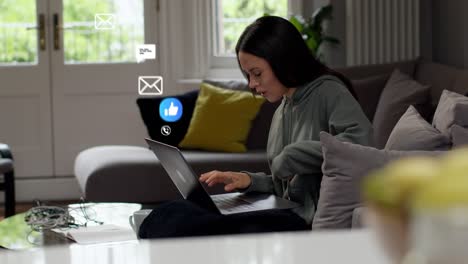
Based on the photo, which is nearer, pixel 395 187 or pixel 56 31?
pixel 395 187

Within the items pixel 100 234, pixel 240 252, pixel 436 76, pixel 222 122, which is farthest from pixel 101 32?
pixel 240 252

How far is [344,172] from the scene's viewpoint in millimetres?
2393

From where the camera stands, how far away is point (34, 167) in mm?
6297

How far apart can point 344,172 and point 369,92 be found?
98.1 inches

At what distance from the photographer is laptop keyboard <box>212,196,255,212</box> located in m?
2.67

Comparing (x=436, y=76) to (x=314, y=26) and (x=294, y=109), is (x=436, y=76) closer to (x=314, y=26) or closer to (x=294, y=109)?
(x=314, y=26)

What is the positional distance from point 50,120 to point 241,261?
19.0 feet

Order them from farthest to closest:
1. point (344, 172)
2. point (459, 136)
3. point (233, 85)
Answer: point (233, 85)
point (459, 136)
point (344, 172)

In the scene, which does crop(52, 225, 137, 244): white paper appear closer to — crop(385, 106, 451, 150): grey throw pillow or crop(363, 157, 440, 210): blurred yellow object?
crop(385, 106, 451, 150): grey throw pillow

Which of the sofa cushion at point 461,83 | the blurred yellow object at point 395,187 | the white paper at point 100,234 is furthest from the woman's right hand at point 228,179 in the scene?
the blurred yellow object at point 395,187

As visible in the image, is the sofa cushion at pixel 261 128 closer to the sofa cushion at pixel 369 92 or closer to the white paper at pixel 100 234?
the sofa cushion at pixel 369 92

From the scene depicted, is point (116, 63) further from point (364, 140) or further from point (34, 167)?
point (364, 140)

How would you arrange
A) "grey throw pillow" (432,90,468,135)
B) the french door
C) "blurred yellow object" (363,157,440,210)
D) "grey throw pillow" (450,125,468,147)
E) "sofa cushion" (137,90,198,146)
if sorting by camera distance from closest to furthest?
"blurred yellow object" (363,157,440,210), "grey throw pillow" (450,125,468,147), "grey throw pillow" (432,90,468,135), "sofa cushion" (137,90,198,146), the french door

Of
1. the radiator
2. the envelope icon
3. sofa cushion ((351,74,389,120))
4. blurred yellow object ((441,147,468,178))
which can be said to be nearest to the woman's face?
sofa cushion ((351,74,389,120))
